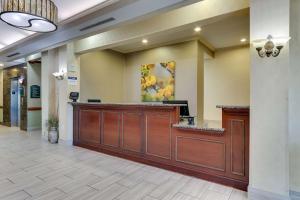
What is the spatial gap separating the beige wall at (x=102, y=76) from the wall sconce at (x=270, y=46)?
16.9 ft

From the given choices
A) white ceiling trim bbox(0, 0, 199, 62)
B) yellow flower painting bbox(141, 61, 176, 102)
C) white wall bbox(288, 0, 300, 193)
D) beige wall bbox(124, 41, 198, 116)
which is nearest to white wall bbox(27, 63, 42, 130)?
white ceiling trim bbox(0, 0, 199, 62)

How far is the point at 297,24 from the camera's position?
8.23 feet

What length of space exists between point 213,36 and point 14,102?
9145 mm

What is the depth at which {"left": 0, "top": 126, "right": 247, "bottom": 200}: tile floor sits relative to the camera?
8.75 ft

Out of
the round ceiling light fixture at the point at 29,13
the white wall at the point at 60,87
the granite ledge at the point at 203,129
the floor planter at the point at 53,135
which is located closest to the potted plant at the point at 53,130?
the floor planter at the point at 53,135

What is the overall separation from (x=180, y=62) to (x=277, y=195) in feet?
14.9

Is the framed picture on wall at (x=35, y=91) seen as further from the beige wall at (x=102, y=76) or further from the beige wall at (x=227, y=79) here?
the beige wall at (x=227, y=79)

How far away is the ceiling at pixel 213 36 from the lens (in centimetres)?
464

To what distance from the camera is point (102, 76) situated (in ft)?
22.4

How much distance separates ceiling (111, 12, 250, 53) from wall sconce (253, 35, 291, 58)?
6.22ft

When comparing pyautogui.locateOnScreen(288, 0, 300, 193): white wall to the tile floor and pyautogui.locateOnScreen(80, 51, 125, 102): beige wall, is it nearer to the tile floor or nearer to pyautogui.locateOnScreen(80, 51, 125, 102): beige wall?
the tile floor

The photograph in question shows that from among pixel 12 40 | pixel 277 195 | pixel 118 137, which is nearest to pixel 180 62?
pixel 118 137

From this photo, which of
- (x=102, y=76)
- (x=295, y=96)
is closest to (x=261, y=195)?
(x=295, y=96)

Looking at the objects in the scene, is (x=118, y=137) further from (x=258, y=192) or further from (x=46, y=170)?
(x=258, y=192)
